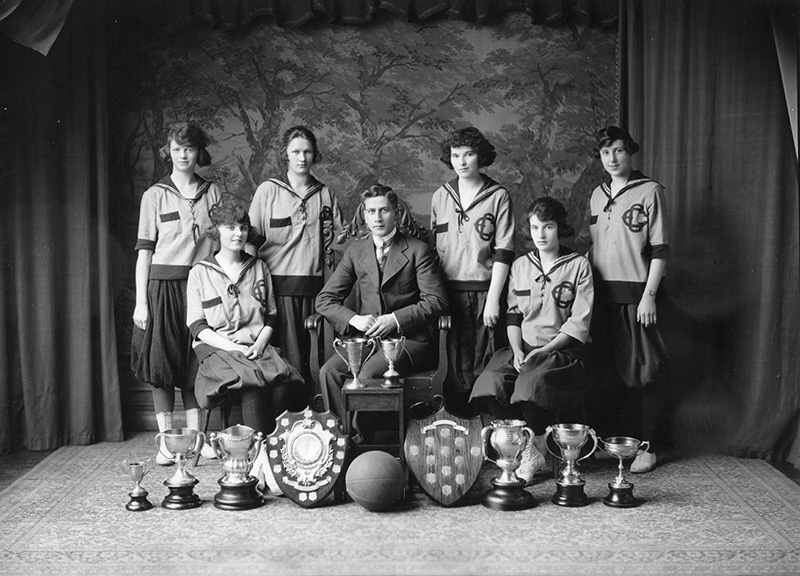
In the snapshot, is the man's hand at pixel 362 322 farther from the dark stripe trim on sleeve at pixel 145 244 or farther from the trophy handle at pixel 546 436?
the dark stripe trim on sleeve at pixel 145 244

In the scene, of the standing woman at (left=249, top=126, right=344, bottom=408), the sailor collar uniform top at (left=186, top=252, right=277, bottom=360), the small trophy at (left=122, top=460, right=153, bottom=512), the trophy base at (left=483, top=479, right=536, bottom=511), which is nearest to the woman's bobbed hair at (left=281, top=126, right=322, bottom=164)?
the standing woman at (left=249, top=126, right=344, bottom=408)

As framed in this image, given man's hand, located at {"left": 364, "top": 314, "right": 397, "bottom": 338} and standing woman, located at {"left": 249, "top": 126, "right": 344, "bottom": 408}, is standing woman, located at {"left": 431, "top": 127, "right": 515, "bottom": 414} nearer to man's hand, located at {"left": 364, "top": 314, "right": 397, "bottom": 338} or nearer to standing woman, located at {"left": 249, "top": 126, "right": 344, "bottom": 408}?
man's hand, located at {"left": 364, "top": 314, "right": 397, "bottom": 338}

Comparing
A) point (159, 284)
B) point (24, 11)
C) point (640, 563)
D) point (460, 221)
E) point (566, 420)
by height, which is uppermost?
point (24, 11)

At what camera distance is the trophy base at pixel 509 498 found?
397 cm

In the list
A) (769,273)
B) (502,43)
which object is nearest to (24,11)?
(502,43)

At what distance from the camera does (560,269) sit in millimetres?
4684

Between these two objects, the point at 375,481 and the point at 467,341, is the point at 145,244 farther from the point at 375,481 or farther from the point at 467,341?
the point at 375,481

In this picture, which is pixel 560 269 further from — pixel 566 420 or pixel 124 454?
pixel 124 454

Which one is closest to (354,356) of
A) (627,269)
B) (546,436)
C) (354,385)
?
(354,385)

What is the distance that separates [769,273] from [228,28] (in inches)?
133

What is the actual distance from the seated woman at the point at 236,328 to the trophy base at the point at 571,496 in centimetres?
142

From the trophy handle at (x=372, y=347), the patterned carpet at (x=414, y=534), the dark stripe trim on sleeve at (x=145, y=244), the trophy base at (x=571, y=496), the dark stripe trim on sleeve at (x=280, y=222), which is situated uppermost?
the dark stripe trim on sleeve at (x=280, y=222)

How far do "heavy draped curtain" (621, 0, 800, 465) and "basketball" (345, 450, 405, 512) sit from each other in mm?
1927

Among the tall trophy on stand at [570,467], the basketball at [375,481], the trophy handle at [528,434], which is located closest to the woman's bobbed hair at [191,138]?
the basketball at [375,481]
